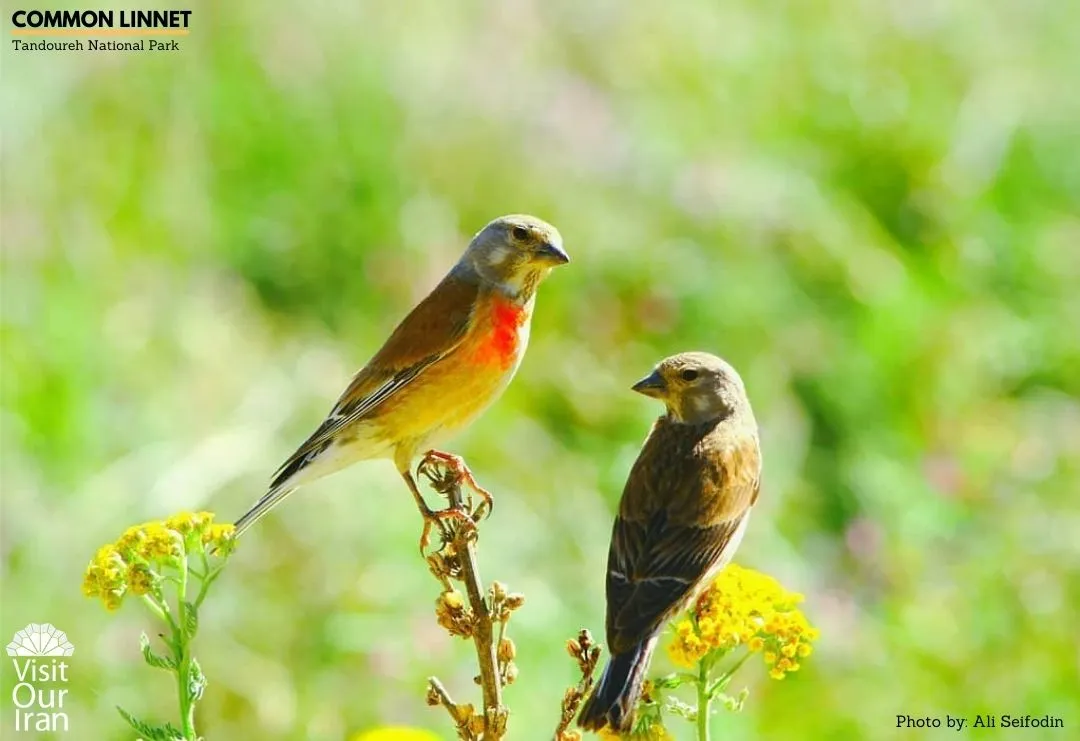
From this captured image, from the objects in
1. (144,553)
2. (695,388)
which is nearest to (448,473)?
(144,553)

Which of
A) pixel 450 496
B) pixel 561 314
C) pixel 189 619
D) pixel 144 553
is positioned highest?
pixel 561 314

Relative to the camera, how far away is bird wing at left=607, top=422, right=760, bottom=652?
2297mm

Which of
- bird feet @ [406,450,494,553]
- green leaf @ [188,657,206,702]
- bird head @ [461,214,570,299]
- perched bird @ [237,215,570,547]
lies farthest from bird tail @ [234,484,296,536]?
green leaf @ [188,657,206,702]

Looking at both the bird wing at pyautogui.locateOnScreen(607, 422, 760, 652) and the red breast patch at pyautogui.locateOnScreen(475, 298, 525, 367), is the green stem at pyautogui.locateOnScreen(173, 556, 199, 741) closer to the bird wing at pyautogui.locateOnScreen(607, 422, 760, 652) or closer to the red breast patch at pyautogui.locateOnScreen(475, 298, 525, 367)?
the bird wing at pyautogui.locateOnScreen(607, 422, 760, 652)

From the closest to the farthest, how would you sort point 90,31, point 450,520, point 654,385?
point 450,520 → point 654,385 → point 90,31

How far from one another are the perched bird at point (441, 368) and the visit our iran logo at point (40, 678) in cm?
159

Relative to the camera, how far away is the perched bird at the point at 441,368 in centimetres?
266

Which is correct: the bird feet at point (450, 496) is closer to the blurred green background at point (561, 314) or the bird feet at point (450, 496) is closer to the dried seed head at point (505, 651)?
the dried seed head at point (505, 651)

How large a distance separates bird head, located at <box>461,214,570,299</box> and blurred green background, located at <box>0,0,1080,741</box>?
169 centimetres

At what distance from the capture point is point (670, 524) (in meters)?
2.50

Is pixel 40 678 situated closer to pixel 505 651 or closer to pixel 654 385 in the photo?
pixel 654 385

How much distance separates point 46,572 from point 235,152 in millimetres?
2337

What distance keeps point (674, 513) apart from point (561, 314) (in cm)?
328

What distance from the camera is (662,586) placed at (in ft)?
7.64
